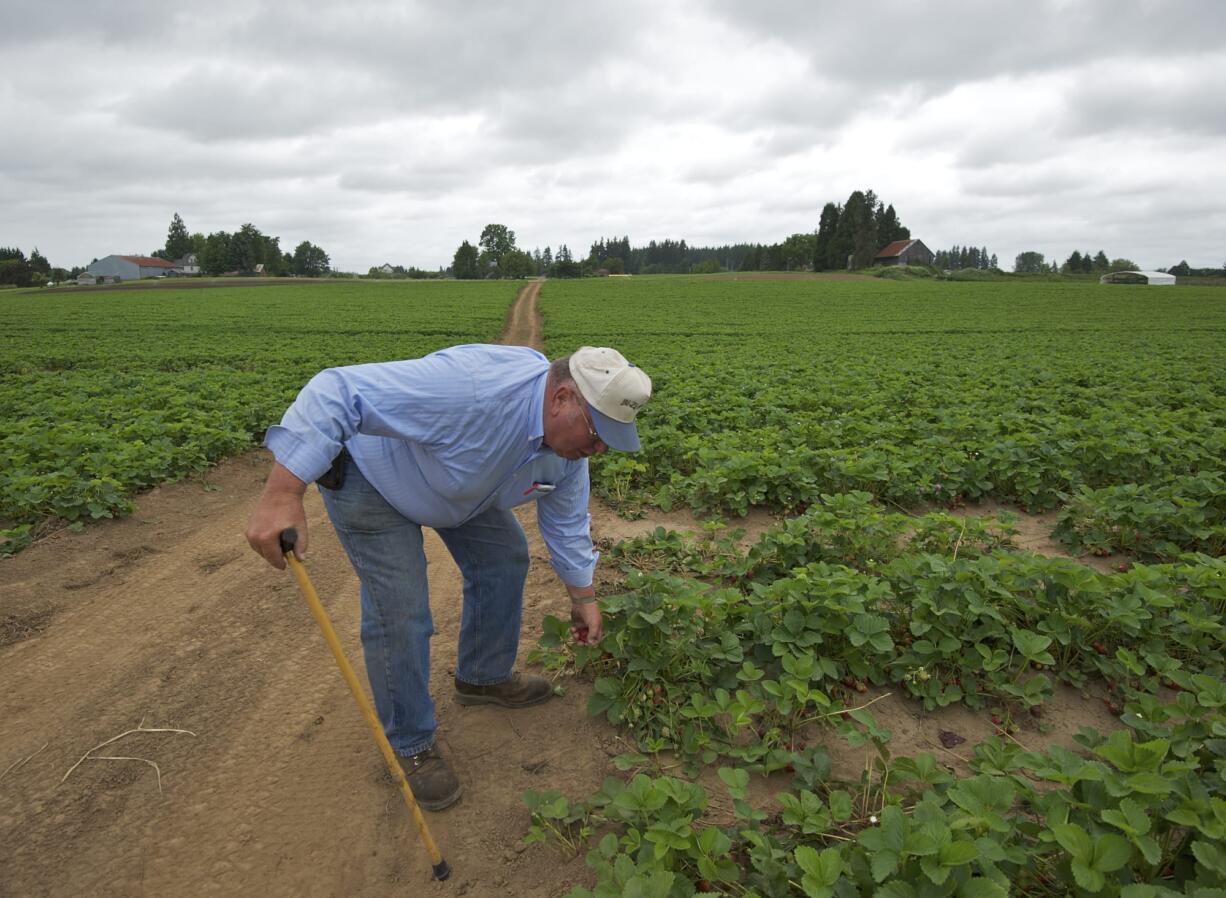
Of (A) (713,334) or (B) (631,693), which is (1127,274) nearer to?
(A) (713,334)

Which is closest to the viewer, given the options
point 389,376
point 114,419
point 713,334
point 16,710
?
point 389,376

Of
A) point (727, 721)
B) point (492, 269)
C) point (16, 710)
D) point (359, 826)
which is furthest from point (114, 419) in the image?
point (492, 269)

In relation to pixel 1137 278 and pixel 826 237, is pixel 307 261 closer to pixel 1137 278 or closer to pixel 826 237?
pixel 826 237

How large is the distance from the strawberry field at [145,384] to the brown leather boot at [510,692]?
426 centimetres

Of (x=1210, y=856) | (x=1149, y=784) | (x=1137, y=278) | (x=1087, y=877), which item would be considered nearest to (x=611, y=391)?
(x=1087, y=877)

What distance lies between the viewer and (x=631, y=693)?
3238mm

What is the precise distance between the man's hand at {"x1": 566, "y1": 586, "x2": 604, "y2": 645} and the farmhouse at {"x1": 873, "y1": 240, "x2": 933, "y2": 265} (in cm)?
9445

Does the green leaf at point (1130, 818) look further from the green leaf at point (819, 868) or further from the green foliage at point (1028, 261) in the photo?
the green foliage at point (1028, 261)

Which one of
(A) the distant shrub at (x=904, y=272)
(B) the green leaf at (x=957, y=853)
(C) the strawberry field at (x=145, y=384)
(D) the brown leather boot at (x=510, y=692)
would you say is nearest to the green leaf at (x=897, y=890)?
(B) the green leaf at (x=957, y=853)

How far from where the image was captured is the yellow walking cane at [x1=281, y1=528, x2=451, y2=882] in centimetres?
226

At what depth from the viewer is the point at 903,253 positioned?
90.1 metres

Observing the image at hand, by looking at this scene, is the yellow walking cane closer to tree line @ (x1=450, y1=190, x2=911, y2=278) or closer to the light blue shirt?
the light blue shirt

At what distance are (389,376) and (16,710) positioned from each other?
288 cm

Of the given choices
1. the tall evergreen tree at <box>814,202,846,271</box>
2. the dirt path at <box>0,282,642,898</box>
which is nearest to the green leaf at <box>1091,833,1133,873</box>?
the dirt path at <box>0,282,642,898</box>
